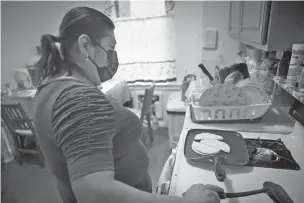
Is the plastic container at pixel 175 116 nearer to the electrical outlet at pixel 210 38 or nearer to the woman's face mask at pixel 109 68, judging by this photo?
the electrical outlet at pixel 210 38

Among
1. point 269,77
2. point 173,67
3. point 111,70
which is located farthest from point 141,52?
point 111,70

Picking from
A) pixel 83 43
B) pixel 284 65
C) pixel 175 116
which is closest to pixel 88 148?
pixel 83 43

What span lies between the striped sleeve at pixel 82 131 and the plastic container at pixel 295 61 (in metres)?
0.84

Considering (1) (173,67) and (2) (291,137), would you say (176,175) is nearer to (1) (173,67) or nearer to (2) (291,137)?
(2) (291,137)

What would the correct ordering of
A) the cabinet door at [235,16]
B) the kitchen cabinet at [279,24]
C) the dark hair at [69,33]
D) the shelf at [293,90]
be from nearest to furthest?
the dark hair at [69,33], the shelf at [293,90], the kitchen cabinet at [279,24], the cabinet door at [235,16]

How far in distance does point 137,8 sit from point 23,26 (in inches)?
53.2

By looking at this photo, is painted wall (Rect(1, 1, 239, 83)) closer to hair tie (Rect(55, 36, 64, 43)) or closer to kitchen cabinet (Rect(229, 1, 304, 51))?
kitchen cabinet (Rect(229, 1, 304, 51))

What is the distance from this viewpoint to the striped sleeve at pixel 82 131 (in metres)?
0.38

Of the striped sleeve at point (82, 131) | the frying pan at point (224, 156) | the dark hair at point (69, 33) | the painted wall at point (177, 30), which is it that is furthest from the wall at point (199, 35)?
the striped sleeve at point (82, 131)

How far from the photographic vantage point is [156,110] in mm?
2416

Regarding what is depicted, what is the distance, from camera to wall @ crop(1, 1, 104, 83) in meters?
2.10

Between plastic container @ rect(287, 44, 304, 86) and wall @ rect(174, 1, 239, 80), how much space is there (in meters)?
1.00

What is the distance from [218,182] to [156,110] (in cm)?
180

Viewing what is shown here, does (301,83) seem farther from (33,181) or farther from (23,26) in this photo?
(23,26)
